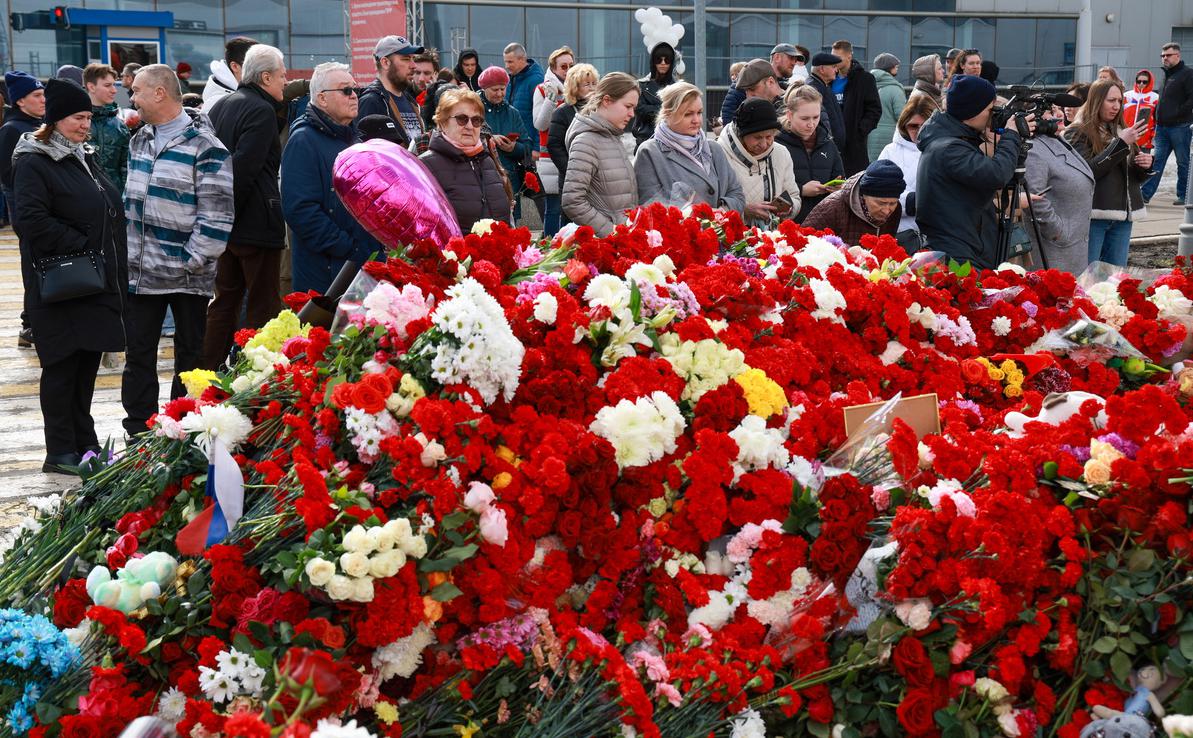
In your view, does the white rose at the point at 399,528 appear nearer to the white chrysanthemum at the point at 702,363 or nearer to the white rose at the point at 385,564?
the white rose at the point at 385,564

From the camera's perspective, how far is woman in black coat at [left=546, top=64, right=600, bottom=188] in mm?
8492

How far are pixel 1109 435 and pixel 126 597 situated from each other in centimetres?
223

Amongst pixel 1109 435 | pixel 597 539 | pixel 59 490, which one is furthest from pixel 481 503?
pixel 59 490

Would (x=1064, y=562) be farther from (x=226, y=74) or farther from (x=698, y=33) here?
(x=698, y=33)

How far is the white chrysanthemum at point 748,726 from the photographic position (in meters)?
2.54

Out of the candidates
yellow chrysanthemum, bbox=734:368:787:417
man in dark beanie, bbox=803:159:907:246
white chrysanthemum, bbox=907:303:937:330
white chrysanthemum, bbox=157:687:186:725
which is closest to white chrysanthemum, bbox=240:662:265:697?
white chrysanthemum, bbox=157:687:186:725

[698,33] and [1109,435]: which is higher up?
[698,33]

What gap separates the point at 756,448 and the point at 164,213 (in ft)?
13.6

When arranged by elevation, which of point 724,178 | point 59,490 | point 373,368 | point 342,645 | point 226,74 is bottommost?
point 59,490

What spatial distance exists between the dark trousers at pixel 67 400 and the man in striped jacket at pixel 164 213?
0.63 ft

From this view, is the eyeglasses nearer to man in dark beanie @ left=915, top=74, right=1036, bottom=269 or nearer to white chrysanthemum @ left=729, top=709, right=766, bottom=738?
man in dark beanie @ left=915, top=74, right=1036, bottom=269

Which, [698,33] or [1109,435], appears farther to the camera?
[698,33]

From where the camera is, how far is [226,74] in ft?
26.1

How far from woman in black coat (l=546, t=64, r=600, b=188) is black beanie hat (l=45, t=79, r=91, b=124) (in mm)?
3439
